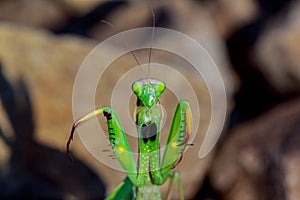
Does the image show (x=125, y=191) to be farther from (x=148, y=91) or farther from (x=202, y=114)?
(x=202, y=114)

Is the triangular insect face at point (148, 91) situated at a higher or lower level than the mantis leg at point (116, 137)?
higher

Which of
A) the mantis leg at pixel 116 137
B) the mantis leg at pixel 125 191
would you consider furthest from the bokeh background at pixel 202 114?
the mantis leg at pixel 116 137

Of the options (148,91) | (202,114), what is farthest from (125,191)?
(202,114)

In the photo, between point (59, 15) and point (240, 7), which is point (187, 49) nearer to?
point (240, 7)

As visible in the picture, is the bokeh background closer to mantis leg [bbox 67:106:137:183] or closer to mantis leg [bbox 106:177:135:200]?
mantis leg [bbox 106:177:135:200]

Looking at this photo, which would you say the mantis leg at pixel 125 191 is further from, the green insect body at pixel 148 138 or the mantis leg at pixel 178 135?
the mantis leg at pixel 178 135

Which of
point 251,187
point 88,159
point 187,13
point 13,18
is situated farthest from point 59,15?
point 251,187

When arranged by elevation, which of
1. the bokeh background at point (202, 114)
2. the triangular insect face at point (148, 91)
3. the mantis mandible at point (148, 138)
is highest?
the triangular insect face at point (148, 91)
